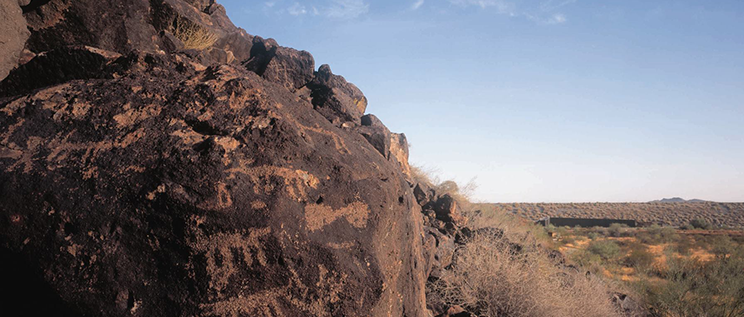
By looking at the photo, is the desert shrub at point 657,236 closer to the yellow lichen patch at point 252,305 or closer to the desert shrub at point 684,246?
the desert shrub at point 684,246

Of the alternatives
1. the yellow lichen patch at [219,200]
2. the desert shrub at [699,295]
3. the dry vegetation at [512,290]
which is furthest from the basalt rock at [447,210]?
the yellow lichen patch at [219,200]

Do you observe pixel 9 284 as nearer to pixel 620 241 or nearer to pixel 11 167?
pixel 11 167

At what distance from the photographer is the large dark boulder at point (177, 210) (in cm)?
180

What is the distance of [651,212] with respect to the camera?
114 ft

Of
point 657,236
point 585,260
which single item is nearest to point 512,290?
point 585,260

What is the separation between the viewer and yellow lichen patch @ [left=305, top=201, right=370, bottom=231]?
6.93 feet

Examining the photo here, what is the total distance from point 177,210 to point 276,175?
53 cm

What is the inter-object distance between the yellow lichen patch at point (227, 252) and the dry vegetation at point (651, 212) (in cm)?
2714

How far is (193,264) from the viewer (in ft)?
6.08

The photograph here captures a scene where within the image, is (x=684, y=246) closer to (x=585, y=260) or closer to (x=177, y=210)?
(x=585, y=260)

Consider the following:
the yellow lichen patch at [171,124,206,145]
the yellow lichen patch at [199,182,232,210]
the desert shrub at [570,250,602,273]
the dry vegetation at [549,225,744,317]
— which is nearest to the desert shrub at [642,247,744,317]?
the dry vegetation at [549,225,744,317]

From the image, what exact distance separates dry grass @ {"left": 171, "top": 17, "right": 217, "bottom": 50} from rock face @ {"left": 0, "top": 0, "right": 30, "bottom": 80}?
1.79m

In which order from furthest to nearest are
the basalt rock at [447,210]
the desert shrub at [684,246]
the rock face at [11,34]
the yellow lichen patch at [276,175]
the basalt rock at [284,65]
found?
the desert shrub at [684,246] → the basalt rock at [447,210] → the basalt rock at [284,65] → the rock face at [11,34] → the yellow lichen patch at [276,175]

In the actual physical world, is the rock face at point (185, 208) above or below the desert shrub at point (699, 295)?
above
